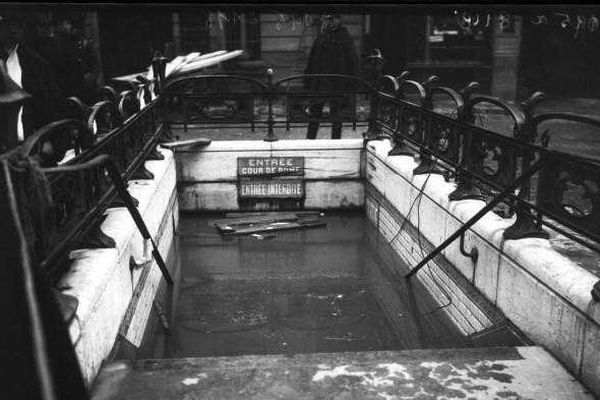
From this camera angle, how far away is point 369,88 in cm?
856

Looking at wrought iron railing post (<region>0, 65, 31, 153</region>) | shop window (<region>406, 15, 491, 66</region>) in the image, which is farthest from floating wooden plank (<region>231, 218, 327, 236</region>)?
shop window (<region>406, 15, 491, 66</region>)

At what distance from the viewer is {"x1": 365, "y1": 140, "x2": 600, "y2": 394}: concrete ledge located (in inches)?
122

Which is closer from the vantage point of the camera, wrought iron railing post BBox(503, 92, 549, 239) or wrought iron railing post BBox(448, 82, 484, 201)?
wrought iron railing post BBox(503, 92, 549, 239)

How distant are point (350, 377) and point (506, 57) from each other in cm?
1727

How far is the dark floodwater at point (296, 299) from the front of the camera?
504 cm

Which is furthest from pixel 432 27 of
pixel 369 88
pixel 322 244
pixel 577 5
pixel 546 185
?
pixel 577 5

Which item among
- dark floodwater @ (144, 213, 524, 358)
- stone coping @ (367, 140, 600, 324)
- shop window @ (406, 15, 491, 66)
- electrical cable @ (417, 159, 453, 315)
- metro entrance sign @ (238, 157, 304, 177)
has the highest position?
shop window @ (406, 15, 491, 66)

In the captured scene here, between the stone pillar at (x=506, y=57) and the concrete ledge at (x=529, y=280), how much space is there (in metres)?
13.9

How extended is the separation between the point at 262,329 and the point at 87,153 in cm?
235

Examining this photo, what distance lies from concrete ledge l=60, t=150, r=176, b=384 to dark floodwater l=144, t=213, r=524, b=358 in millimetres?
705

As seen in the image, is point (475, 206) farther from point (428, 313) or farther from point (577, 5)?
point (577, 5)

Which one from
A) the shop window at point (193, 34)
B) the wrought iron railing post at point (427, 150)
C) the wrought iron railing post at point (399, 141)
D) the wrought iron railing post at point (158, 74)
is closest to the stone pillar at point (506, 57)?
the shop window at point (193, 34)

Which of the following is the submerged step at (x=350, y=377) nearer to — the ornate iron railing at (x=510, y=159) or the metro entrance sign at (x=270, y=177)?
the ornate iron railing at (x=510, y=159)

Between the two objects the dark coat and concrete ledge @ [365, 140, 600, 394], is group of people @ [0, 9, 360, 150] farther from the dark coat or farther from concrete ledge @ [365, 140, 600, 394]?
concrete ledge @ [365, 140, 600, 394]
